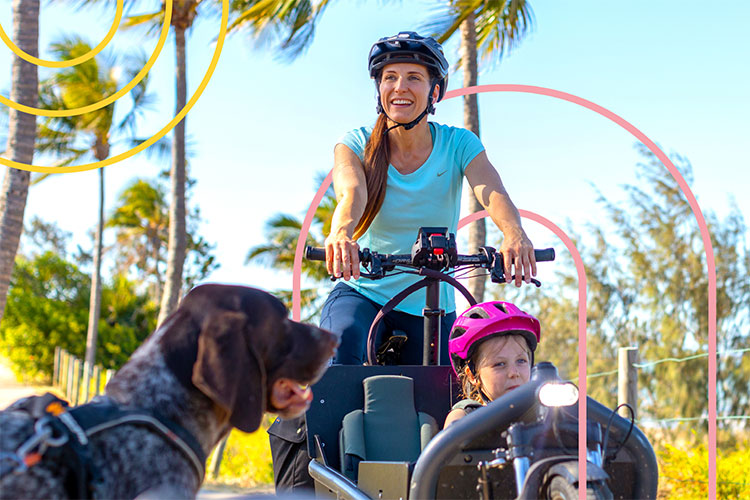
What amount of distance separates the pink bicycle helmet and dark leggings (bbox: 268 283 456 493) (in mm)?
437

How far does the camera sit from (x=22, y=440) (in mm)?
2047

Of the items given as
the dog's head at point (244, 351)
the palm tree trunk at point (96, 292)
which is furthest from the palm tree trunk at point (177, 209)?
the dog's head at point (244, 351)

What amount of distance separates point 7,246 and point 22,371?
23.1 metres

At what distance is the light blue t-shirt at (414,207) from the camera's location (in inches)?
156

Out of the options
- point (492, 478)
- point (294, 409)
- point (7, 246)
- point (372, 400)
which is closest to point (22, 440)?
point (294, 409)

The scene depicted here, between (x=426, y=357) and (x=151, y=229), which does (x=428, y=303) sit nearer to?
(x=426, y=357)

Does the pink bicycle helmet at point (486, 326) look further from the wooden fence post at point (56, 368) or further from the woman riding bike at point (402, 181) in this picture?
the wooden fence post at point (56, 368)

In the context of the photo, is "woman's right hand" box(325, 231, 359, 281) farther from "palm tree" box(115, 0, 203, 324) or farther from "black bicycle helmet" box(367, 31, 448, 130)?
"palm tree" box(115, 0, 203, 324)

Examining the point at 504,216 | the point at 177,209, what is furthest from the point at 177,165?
the point at 504,216

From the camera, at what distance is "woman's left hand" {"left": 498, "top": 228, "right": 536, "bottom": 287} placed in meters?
3.35

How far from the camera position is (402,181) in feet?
13.2

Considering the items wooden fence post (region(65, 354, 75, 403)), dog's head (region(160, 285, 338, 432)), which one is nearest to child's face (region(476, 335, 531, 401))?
dog's head (region(160, 285, 338, 432))

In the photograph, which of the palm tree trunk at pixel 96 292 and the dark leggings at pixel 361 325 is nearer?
the dark leggings at pixel 361 325

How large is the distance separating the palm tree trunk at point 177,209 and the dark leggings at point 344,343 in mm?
10389
